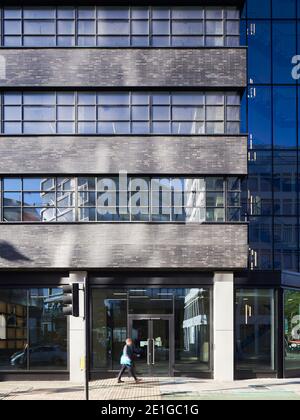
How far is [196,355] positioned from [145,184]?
6.50 m

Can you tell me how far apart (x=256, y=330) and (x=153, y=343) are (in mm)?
3939

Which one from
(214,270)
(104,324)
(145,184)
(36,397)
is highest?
(145,184)

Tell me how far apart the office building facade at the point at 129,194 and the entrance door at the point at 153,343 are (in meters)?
0.04

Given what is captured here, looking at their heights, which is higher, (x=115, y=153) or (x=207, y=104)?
(x=207, y=104)

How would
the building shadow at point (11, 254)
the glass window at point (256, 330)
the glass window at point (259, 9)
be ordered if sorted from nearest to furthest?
the building shadow at point (11, 254) < the glass window at point (256, 330) < the glass window at point (259, 9)

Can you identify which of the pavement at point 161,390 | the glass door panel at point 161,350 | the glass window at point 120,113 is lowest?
the pavement at point 161,390

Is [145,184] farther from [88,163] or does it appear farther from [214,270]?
[214,270]

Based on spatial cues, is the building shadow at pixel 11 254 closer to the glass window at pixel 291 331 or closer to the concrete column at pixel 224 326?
the concrete column at pixel 224 326

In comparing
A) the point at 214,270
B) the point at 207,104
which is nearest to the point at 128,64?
the point at 207,104

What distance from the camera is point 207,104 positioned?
2456cm

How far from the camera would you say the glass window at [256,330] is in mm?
24641

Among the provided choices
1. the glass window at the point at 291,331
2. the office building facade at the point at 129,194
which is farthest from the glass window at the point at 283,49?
the glass window at the point at 291,331

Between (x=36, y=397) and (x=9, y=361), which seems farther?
(x=9, y=361)

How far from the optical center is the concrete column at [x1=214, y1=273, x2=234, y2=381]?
2384cm
